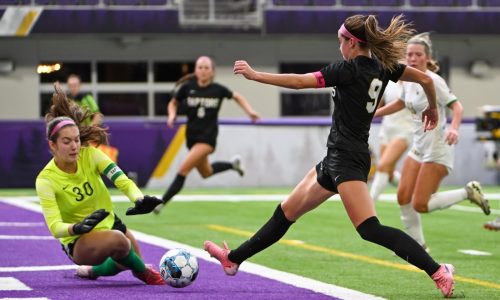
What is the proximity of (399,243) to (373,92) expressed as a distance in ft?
3.26

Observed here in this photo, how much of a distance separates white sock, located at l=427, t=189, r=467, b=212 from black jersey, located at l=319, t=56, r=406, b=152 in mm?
2996

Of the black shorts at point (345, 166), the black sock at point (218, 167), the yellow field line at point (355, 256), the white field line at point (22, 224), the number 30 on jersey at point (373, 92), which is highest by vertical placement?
the number 30 on jersey at point (373, 92)

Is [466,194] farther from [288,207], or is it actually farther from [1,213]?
[1,213]

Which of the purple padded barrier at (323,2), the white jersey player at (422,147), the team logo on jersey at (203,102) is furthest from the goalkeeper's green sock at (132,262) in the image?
the purple padded barrier at (323,2)

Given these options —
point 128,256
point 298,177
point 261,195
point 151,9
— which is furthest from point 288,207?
point 151,9

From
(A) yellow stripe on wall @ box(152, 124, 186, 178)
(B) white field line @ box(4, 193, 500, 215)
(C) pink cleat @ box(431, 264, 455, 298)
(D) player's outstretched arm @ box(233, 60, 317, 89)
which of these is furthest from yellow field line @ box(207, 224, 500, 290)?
(A) yellow stripe on wall @ box(152, 124, 186, 178)

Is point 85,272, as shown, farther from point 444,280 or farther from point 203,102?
point 203,102

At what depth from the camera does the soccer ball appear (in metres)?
7.75

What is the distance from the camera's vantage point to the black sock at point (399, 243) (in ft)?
23.4

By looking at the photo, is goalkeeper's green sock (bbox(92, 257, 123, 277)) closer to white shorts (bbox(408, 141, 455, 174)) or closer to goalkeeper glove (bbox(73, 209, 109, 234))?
goalkeeper glove (bbox(73, 209, 109, 234))

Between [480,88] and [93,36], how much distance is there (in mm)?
11167

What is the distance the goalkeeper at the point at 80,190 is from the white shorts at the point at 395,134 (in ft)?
25.8

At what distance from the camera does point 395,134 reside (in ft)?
51.7

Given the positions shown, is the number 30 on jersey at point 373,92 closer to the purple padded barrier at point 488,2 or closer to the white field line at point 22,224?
the white field line at point 22,224
